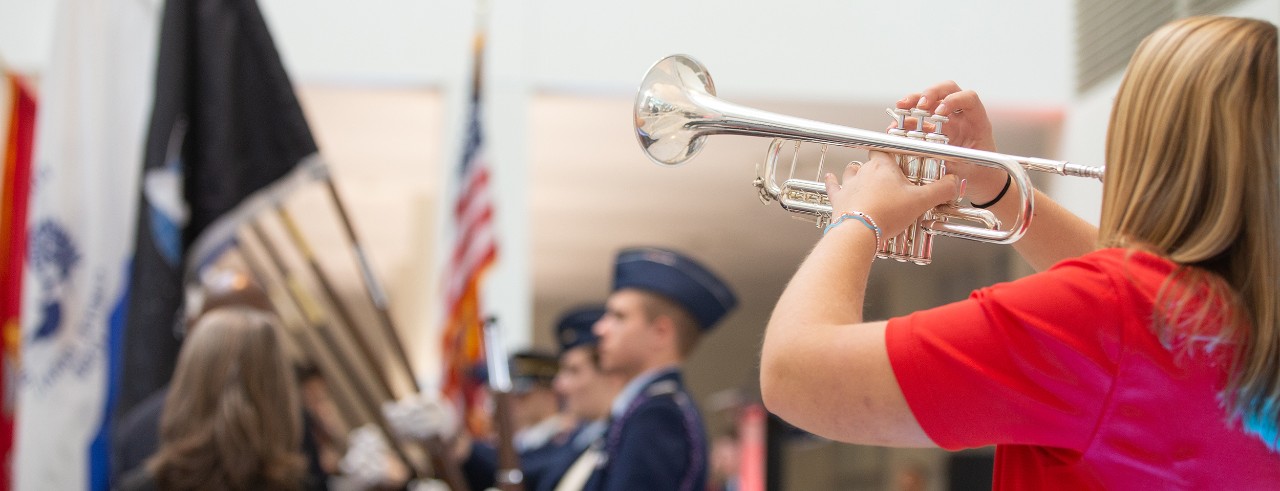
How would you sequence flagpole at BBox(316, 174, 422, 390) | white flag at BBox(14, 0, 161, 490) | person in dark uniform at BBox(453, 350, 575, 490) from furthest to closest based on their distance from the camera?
1. person in dark uniform at BBox(453, 350, 575, 490)
2. white flag at BBox(14, 0, 161, 490)
3. flagpole at BBox(316, 174, 422, 390)

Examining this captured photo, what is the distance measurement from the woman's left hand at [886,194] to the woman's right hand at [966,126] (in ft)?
0.26

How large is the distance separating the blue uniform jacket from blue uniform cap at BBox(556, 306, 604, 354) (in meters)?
2.30

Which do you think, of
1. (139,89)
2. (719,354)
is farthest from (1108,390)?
(719,354)

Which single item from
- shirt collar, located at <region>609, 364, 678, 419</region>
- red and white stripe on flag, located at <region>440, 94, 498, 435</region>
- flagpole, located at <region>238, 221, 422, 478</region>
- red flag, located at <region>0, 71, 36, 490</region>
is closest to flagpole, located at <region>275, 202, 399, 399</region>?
flagpole, located at <region>238, 221, 422, 478</region>

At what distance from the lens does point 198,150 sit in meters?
4.07

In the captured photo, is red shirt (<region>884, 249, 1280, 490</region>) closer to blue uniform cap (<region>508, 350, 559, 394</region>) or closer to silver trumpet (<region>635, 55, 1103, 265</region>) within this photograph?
silver trumpet (<region>635, 55, 1103, 265</region>)

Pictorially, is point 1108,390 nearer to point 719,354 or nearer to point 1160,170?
point 1160,170

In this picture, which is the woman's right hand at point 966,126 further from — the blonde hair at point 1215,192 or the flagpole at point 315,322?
the flagpole at point 315,322

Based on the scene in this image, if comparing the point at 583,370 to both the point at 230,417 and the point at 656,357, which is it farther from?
the point at 230,417

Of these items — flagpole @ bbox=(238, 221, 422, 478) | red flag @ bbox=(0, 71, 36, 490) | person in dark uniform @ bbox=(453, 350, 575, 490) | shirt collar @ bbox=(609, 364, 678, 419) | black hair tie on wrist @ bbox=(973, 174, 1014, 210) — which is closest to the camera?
black hair tie on wrist @ bbox=(973, 174, 1014, 210)

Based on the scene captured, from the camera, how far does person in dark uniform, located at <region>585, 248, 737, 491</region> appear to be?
3736 mm

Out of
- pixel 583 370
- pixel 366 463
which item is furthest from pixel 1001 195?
pixel 583 370

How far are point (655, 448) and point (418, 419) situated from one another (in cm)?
78

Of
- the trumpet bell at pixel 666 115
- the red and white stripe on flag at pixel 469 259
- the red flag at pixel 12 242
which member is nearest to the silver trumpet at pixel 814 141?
the trumpet bell at pixel 666 115
